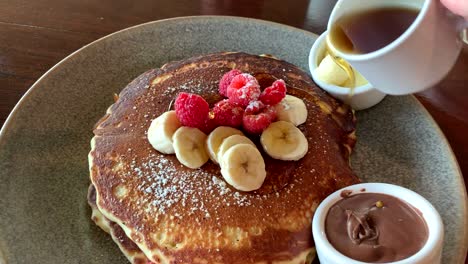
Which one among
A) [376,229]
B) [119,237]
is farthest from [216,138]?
[376,229]

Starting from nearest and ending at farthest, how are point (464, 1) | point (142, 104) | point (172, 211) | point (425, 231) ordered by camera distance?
point (464, 1)
point (425, 231)
point (172, 211)
point (142, 104)

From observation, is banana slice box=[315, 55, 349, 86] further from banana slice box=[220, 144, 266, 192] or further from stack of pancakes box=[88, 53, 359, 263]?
banana slice box=[220, 144, 266, 192]

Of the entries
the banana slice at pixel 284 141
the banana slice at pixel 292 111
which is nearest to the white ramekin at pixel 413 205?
the banana slice at pixel 284 141

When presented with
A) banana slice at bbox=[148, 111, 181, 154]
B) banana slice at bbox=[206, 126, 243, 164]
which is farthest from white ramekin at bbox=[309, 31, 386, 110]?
banana slice at bbox=[148, 111, 181, 154]

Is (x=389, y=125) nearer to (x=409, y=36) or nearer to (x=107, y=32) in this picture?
(x=409, y=36)

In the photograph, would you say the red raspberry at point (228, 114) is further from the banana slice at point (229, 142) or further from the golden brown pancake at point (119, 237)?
the golden brown pancake at point (119, 237)

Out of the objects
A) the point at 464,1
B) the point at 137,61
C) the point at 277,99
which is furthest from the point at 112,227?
the point at 464,1
